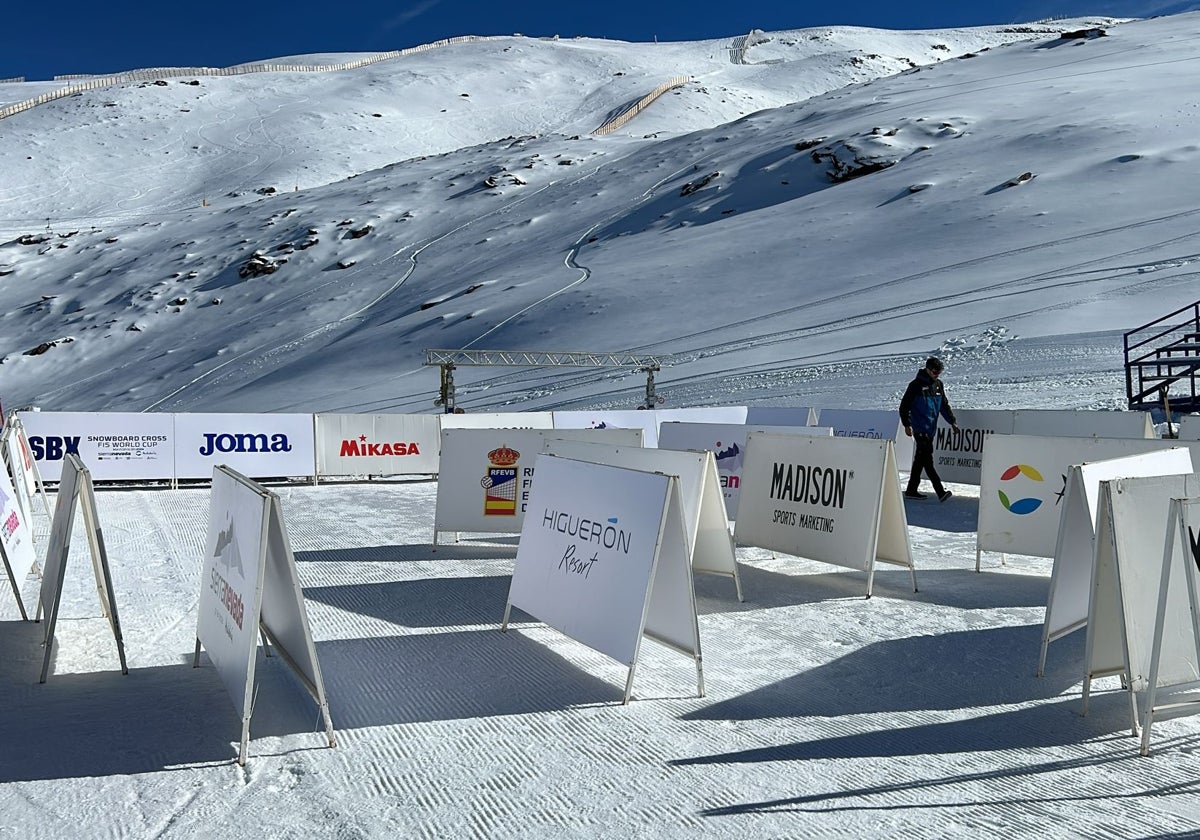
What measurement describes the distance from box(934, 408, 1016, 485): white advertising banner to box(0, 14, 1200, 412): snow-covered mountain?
9.37 meters

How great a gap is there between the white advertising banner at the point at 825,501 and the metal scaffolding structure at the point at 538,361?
60.8 feet

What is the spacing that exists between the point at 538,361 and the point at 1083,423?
77.3 ft

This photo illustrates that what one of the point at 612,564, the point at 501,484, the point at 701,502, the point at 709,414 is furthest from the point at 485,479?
the point at 709,414

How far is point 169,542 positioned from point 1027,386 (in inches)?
835

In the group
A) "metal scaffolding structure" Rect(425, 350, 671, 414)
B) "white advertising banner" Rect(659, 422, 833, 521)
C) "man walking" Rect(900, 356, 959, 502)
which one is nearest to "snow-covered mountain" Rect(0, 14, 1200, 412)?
"metal scaffolding structure" Rect(425, 350, 671, 414)

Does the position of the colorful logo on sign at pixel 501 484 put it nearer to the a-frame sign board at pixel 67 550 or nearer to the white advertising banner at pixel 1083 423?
the a-frame sign board at pixel 67 550

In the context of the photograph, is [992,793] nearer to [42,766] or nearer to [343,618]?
[42,766]

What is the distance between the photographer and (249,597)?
4.78 m

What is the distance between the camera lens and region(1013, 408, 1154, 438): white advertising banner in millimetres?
12344

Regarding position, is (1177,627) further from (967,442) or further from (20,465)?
(20,465)

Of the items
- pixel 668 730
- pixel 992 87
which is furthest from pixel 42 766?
pixel 992 87

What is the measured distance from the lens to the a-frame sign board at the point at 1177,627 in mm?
4691

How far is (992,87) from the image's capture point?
58250 mm

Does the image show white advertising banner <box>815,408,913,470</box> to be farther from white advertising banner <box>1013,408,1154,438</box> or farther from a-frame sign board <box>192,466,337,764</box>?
a-frame sign board <box>192,466,337,764</box>
